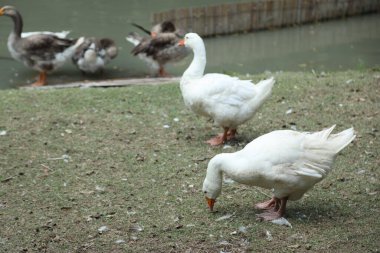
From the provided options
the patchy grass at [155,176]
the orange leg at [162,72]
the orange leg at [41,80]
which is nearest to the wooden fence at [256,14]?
the orange leg at [162,72]

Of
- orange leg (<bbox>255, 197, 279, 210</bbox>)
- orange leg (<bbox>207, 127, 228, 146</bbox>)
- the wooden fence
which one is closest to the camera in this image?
orange leg (<bbox>255, 197, 279, 210</bbox>)

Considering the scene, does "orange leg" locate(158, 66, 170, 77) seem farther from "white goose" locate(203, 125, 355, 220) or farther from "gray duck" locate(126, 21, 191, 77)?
"white goose" locate(203, 125, 355, 220)

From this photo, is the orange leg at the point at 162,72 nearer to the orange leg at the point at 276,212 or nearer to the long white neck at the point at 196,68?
the long white neck at the point at 196,68

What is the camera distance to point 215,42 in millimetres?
13234

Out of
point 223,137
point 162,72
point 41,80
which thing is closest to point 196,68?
point 223,137

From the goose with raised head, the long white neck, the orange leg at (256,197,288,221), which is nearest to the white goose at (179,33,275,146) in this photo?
the long white neck

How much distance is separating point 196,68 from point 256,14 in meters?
7.09

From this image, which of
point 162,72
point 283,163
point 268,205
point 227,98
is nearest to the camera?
point 283,163

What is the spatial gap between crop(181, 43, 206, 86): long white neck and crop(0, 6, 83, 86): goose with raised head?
4114 millimetres

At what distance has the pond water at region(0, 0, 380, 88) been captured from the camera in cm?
1158

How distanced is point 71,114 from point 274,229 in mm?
3658

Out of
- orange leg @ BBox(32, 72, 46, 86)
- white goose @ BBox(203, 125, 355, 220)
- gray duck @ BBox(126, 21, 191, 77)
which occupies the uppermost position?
white goose @ BBox(203, 125, 355, 220)

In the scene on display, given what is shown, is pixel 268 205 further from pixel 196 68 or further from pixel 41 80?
pixel 41 80

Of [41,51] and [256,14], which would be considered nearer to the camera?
[41,51]
